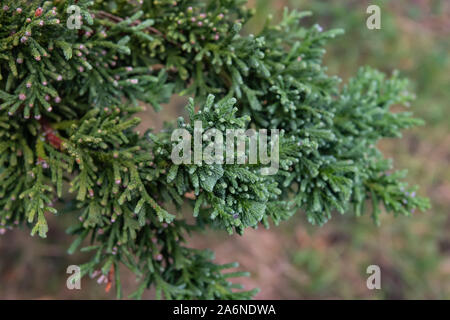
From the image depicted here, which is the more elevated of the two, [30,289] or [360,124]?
[360,124]

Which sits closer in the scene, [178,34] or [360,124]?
[178,34]

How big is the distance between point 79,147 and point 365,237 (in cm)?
390

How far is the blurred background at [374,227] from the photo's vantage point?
15.5ft

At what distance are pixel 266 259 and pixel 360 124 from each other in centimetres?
277

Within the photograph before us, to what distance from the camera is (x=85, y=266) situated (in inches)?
88.6

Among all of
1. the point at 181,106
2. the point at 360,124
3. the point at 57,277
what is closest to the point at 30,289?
the point at 57,277

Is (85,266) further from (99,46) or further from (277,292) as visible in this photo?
(277,292)

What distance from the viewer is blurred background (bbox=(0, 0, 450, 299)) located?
15.5 ft

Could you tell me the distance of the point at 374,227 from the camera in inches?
192

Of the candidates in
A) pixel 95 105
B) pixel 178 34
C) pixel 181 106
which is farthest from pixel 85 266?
pixel 181 106

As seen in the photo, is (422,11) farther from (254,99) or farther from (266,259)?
(254,99)

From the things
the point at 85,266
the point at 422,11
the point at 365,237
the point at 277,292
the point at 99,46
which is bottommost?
the point at 277,292
